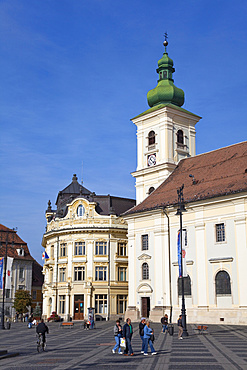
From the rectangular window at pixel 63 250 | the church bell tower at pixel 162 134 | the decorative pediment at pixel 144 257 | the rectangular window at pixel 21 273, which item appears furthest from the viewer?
the rectangular window at pixel 21 273

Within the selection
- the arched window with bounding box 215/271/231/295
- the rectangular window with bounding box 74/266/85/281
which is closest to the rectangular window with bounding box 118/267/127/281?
the rectangular window with bounding box 74/266/85/281

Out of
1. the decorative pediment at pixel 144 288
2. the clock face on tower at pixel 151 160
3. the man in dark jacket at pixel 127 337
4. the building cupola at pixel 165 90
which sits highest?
the building cupola at pixel 165 90

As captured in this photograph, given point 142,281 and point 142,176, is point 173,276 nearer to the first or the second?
point 142,281

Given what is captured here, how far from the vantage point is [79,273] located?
2251 inches

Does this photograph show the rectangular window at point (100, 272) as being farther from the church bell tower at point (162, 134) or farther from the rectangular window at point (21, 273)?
the rectangular window at point (21, 273)

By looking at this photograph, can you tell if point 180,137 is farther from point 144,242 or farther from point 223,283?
point 223,283

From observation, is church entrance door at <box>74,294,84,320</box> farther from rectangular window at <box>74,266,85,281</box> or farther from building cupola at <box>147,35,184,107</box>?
building cupola at <box>147,35,184,107</box>

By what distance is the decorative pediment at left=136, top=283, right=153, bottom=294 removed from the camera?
46438 mm

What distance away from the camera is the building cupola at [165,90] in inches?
2264

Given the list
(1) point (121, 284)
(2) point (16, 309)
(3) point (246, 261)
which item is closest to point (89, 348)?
(3) point (246, 261)

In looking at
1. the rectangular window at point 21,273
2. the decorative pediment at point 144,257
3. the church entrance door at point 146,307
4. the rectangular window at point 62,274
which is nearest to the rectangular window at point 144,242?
the decorative pediment at point 144,257

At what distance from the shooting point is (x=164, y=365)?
16312 mm

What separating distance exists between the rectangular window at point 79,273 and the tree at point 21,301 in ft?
49.2

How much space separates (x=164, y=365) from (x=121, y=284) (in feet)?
137
